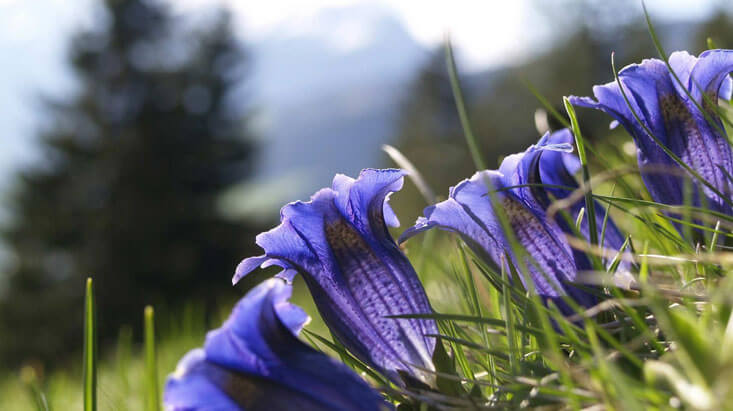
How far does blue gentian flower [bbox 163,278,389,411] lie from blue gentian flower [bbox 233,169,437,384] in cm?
13

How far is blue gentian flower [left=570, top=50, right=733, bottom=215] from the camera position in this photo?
3.12ft

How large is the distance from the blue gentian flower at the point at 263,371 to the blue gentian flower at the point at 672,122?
52 cm

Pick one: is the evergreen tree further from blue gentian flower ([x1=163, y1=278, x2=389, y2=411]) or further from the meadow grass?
blue gentian flower ([x1=163, y1=278, x2=389, y2=411])

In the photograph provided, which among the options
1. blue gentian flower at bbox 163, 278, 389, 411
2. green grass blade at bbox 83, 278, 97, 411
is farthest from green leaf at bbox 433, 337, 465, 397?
green grass blade at bbox 83, 278, 97, 411

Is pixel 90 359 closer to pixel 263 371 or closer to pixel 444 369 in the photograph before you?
pixel 263 371

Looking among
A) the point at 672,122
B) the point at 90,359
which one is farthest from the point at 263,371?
the point at 672,122

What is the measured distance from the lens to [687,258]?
0.78 meters

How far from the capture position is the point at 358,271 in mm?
855

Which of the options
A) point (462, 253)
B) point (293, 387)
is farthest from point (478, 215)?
point (293, 387)

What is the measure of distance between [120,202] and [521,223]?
20737 millimetres

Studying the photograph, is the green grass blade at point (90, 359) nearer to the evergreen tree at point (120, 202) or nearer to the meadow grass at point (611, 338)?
the meadow grass at point (611, 338)

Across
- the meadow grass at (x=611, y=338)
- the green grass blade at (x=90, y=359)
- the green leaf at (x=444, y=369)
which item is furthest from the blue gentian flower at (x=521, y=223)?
the green grass blade at (x=90, y=359)

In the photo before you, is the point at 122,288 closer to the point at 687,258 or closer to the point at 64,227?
the point at 64,227

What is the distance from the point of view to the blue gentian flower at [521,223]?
845 millimetres
